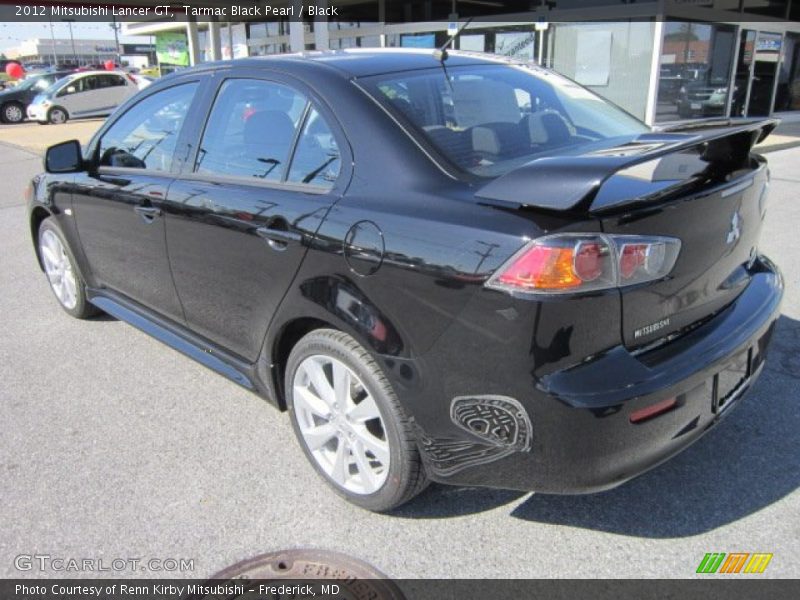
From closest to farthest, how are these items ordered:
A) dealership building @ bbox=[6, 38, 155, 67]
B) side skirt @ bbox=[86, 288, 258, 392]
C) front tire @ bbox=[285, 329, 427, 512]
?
front tire @ bbox=[285, 329, 427, 512]
side skirt @ bbox=[86, 288, 258, 392]
dealership building @ bbox=[6, 38, 155, 67]

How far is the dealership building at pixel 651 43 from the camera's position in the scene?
1339cm

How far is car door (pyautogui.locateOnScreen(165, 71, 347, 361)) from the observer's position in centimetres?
255

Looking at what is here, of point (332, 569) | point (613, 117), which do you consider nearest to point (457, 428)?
point (332, 569)

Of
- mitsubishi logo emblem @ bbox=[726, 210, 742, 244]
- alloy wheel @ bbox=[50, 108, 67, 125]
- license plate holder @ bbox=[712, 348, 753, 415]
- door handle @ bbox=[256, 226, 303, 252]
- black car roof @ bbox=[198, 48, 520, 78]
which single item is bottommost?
alloy wheel @ bbox=[50, 108, 67, 125]

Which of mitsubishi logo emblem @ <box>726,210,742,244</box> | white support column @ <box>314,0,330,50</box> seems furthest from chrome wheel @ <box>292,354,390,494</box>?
white support column @ <box>314,0,330,50</box>

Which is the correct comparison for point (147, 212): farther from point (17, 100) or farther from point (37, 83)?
point (37, 83)

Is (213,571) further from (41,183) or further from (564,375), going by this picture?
(41,183)

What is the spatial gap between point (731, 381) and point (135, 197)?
2914mm

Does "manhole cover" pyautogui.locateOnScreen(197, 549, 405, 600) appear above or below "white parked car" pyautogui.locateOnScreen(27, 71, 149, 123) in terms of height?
below

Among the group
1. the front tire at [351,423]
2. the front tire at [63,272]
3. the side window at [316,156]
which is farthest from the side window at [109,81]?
the front tire at [351,423]

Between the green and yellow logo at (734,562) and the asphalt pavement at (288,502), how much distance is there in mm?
28

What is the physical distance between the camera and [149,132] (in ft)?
11.8

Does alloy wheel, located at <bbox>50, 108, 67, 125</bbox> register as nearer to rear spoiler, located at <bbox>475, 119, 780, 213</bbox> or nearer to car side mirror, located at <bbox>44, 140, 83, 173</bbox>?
car side mirror, located at <bbox>44, 140, 83, 173</bbox>

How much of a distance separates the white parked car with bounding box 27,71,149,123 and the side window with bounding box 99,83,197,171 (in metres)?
20.1
